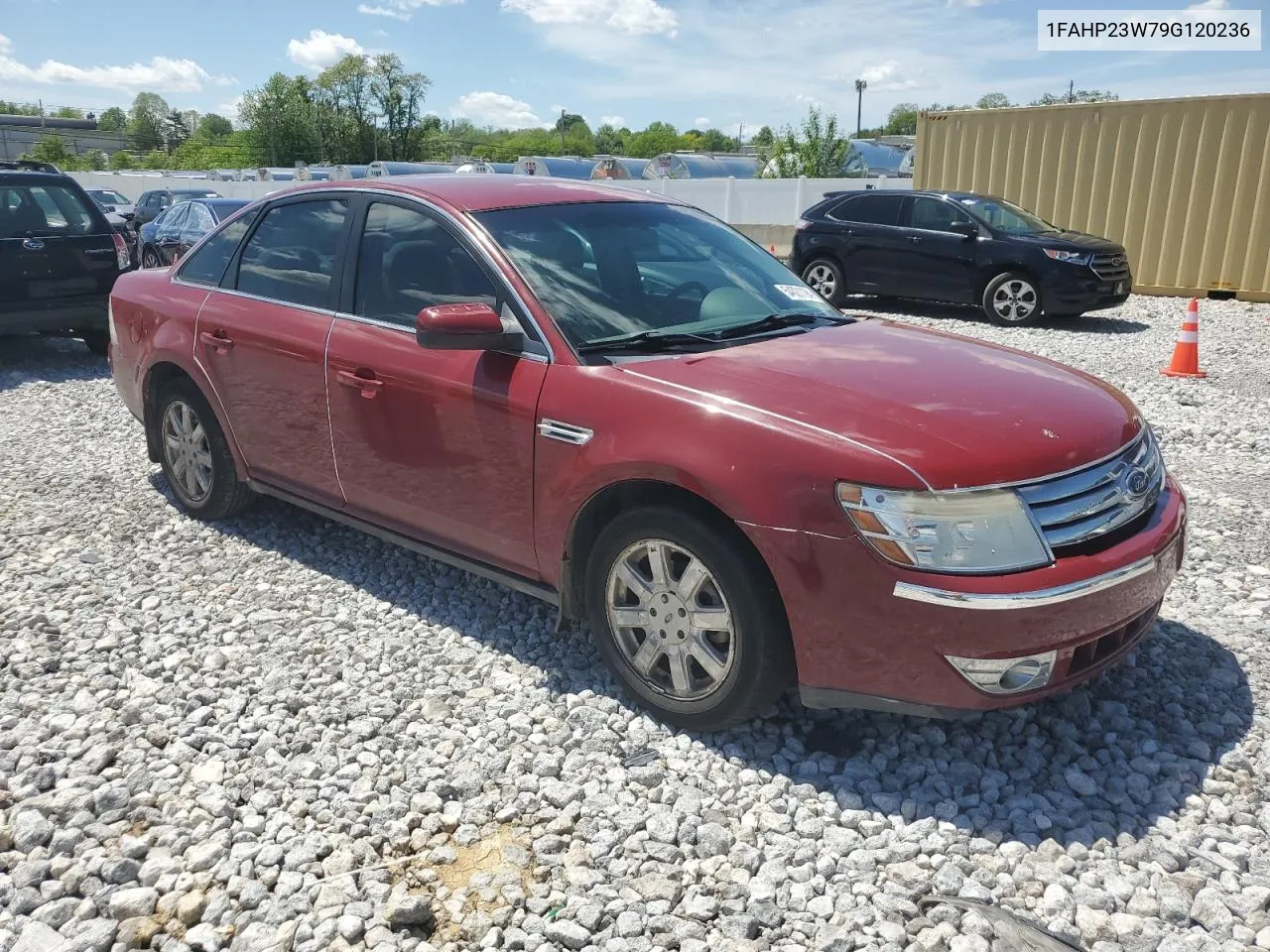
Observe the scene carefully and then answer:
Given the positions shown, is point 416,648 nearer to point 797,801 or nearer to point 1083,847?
point 797,801

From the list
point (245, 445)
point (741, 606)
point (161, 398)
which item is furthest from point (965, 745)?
point (161, 398)

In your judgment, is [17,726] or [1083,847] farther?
[17,726]

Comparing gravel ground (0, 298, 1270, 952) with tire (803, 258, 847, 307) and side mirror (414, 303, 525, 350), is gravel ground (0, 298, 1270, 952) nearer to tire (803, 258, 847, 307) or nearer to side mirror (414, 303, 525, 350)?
side mirror (414, 303, 525, 350)

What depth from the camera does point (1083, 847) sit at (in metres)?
2.80

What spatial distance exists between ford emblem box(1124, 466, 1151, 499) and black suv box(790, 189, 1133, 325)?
32.8 ft

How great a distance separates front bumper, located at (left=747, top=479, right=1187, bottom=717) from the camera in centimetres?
274

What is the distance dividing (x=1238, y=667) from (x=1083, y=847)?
1.45 metres

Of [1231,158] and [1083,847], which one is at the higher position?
[1231,158]

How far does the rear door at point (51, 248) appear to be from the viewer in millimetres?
9156

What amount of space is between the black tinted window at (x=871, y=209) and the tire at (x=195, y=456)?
1065 cm

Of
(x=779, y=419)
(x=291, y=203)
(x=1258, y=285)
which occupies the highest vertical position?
(x=291, y=203)

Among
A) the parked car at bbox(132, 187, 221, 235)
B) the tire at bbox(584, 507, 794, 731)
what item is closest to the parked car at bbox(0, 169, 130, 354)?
the tire at bbox(584, 507, 794, 731)

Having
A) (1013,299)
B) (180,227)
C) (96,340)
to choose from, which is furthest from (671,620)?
(180,227)

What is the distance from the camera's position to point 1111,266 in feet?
40.8
